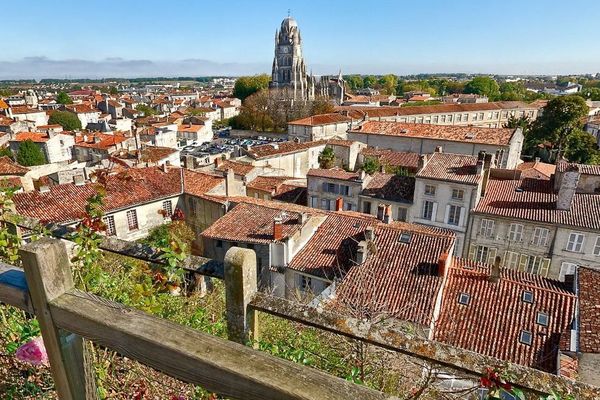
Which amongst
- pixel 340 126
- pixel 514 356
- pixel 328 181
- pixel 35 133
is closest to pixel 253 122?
pixel 340 126

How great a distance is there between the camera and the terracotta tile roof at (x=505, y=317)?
446 inches

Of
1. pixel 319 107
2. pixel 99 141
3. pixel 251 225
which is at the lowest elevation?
pixel 99 141

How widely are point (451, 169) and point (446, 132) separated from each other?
80.9 feet

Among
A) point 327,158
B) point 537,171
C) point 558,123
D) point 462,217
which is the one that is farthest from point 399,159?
point 558,123

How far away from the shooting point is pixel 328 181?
91.1 ft

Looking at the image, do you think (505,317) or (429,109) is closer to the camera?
(505,317)

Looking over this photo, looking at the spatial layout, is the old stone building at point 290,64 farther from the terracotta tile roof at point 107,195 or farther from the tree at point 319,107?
the terracotta tile roof at point 107,195

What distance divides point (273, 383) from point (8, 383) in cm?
294

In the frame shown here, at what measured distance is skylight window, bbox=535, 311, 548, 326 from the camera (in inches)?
470

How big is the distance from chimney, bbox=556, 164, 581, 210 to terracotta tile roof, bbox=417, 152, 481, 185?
4.30 meters

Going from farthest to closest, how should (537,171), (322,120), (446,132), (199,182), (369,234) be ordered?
(322,120) < (446,132) < (537,171) < (199,182) < (369,234)

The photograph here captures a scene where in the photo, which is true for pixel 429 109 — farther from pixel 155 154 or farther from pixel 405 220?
pixel 155 154

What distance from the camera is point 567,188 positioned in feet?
67.7

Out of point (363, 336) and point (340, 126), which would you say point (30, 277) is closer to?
point (363, 336)
